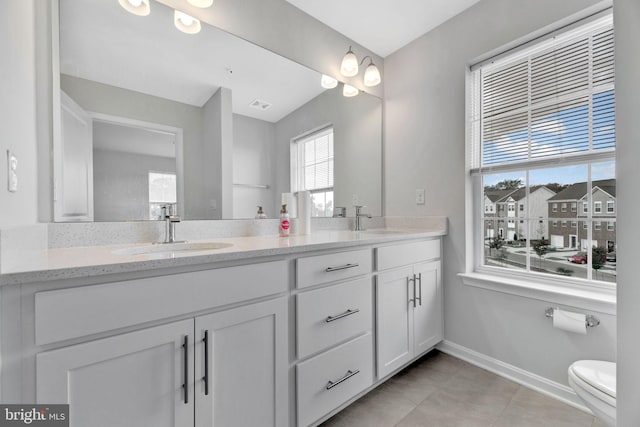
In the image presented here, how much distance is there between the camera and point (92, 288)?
2.53 ft

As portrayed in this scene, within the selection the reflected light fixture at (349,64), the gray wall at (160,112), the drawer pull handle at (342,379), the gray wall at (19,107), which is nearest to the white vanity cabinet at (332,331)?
the drawer pull handle at (342,379)

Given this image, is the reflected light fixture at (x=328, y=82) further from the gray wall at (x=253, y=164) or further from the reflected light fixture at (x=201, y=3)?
the reflected light fixture at (x=201, y=3)

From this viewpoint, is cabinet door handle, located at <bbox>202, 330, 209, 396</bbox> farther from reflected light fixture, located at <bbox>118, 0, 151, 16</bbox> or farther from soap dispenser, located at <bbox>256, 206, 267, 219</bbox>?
reflected light fixture, located at <bbox>118, 0, 151, 16</bbox>

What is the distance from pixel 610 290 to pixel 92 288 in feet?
7.35

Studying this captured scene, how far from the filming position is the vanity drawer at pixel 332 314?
123 centimetres

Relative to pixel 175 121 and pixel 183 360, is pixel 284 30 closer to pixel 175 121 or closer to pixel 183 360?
pixel 175 121

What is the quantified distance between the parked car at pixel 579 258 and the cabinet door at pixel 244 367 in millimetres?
1644

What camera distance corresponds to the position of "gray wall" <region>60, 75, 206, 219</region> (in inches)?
50.0

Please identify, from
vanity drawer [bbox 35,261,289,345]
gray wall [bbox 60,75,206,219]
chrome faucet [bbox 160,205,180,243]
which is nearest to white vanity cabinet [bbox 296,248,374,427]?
vanity drawer [bbox 35,261,289,345]

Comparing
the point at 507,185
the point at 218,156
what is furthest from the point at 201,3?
the point at 507,185

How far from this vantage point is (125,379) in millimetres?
817

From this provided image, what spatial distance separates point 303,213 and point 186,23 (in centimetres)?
122

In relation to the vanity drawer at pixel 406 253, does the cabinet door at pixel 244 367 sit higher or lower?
lower

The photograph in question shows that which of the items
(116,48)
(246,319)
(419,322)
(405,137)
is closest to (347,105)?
(405,137)
